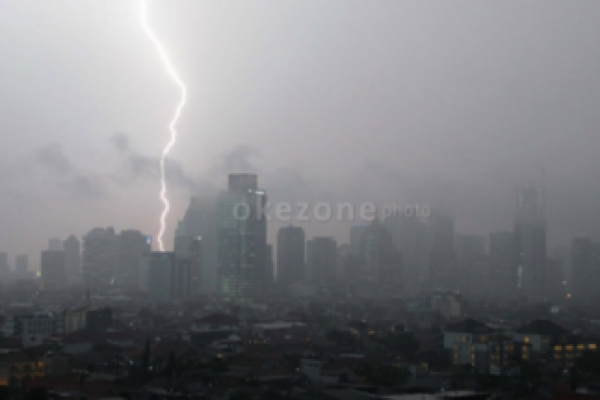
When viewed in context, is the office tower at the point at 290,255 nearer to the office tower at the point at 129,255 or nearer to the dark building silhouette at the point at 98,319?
the office tower at the point at 129,255

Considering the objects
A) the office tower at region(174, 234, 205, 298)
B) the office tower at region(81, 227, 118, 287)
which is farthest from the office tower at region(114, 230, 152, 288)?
the office tower at region(174, 234, 205, 298)

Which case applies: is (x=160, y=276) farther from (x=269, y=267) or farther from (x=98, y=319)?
(x=98, y=319)

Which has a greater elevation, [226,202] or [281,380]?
[226,202]

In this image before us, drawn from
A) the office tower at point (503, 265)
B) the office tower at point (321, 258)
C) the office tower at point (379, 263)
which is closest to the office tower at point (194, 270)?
the office tower at point (321, 258)

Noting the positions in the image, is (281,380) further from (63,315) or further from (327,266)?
(327,266)

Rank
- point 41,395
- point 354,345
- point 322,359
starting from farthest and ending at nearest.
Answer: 1. point 354,345
2. point 322,359
3. point 41,395

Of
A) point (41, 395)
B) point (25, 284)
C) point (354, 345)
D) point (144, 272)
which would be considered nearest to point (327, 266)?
point (144, 272)
